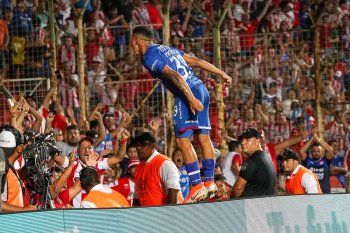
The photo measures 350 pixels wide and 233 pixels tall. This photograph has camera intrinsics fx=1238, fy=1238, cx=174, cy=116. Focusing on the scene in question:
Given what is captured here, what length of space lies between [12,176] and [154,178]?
1.82m

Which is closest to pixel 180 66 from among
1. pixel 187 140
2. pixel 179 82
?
pixel 179 82

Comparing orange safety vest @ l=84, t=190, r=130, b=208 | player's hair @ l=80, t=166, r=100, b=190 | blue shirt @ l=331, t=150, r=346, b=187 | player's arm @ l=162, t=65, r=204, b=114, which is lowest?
blue shirt @ l=331, t=150, r=346, b=187

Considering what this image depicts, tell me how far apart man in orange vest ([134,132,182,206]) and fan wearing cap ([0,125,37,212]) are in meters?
1.37

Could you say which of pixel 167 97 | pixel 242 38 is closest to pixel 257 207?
pixel 167 97

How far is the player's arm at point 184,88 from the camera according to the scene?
42.1 feet

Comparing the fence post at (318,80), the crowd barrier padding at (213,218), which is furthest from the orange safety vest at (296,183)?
the fence post at (318,80)

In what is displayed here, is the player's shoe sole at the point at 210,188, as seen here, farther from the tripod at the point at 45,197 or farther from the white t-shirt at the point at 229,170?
the white t-shirt at the point at 229,170

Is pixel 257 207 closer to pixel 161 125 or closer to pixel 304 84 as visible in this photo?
pixel 161 125

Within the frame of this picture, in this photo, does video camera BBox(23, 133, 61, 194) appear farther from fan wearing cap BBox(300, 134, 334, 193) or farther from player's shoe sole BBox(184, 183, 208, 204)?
fan wearing cap BBox(300, 134, 334, 193)

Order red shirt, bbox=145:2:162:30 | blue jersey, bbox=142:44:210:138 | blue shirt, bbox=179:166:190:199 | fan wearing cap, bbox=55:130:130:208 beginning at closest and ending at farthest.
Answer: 1. blue jersey, bbox=142:44:210:138
2. fan wearing cap, bbox=55:130:130:208
3. blue shirt, bbox=179:166:190:199
4. red shirt, bbox=145:2:162:30

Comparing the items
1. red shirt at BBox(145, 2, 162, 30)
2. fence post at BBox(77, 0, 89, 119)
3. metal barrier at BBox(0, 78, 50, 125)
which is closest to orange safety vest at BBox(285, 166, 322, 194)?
fence post at BBox(77, 0, 89, 119)

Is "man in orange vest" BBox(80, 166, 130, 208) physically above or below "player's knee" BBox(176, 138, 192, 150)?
below

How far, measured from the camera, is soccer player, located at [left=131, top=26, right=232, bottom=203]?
42.9 feet

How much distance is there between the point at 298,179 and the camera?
16031 mm
